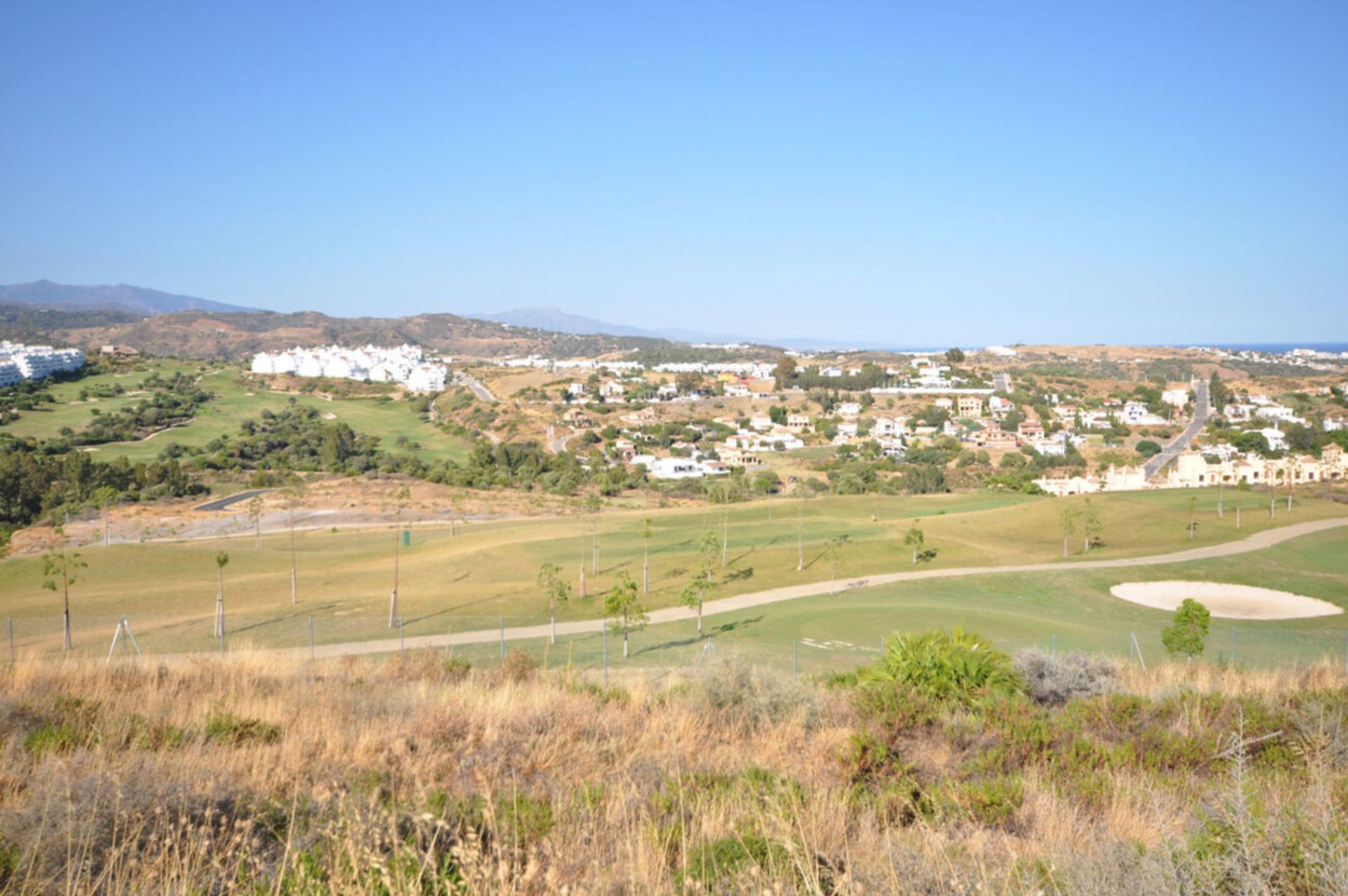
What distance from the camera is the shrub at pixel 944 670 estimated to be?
8.72 metres

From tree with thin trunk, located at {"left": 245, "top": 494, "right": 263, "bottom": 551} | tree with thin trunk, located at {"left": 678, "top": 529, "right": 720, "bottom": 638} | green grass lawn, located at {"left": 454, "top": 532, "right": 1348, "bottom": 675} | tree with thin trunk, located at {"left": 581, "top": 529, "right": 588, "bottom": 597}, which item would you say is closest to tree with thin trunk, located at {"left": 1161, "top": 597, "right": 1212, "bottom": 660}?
green grass lawn, located at {"left": 454, "top": 532, "right": 1348, "bottom": 675}

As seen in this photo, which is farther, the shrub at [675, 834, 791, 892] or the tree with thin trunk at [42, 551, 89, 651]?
the tree with thin trunk at [42, 551, 89, 651]

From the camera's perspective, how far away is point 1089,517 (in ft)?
123

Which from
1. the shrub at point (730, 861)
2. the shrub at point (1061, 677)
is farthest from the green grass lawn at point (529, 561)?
the shrub at point (730, 861)

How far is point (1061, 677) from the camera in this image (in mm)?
9656

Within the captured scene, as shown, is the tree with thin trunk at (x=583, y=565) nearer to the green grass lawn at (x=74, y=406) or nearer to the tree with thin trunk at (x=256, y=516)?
the tree with thin trunk at (x=256, y=516)

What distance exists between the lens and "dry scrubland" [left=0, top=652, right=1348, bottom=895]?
11.0ft

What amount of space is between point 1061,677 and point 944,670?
1.69m

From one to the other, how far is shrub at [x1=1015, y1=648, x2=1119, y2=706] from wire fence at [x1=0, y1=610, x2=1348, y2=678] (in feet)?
23.0

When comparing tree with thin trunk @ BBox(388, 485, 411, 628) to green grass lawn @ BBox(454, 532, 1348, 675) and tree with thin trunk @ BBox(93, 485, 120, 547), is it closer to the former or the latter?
green grass lawn @ BBox(454, 532, 1348, 675)

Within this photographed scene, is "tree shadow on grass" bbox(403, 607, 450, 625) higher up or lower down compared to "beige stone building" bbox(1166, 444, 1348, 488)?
lower down

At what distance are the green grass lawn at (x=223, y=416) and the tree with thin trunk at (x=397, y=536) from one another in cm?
2069

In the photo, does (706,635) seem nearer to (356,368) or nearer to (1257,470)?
(1257,470)

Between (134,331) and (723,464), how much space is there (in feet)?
528
